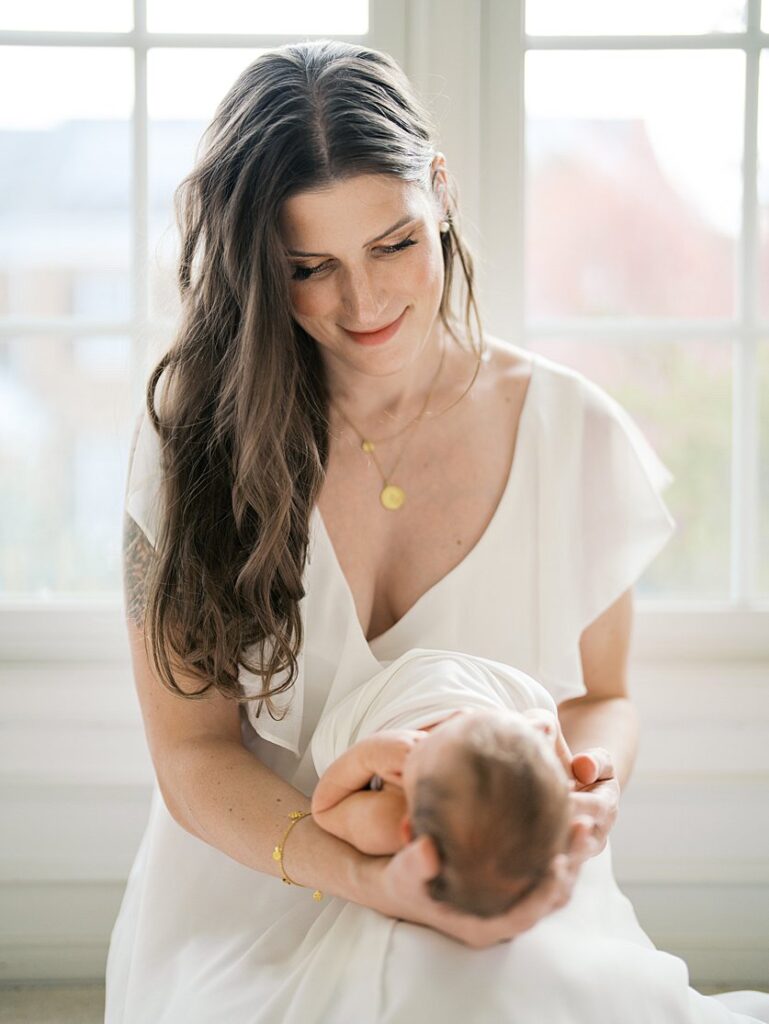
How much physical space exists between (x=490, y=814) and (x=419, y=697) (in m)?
0.25

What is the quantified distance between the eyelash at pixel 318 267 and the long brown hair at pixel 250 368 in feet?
0.14

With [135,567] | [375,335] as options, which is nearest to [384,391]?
[375,335]

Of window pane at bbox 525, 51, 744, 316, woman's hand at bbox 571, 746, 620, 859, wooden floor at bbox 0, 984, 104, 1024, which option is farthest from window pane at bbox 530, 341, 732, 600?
wooden floor at bbox 0, 984, 104, 1024

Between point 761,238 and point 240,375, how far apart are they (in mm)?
1247

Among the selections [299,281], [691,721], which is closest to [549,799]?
[299,281]

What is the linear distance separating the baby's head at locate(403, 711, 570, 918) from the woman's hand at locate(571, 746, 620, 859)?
0.18 m

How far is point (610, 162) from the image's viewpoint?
2.54 meters

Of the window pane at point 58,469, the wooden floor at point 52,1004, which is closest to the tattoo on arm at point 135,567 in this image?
the window pane at point 58,469

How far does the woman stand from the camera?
4.09 ft

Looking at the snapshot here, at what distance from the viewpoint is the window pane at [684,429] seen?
2.49 meters

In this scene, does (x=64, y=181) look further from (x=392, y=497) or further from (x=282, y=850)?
(x=282, y=850)

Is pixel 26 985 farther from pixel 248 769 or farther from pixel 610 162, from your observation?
pixel 610 162

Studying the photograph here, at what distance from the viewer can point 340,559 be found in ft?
5.35

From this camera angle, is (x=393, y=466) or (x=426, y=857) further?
(x=393, y=466)
